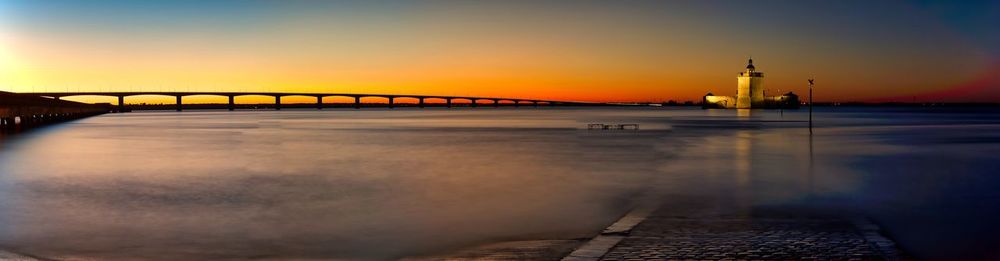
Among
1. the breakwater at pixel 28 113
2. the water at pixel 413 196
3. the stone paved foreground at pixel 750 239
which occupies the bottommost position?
the water at pixel 413 196

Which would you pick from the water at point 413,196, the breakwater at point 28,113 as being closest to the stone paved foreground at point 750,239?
the water at point 413,196

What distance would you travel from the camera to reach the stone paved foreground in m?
11.7

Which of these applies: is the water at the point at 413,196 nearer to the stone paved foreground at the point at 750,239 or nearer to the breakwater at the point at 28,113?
the stone paved foreground at the point at 750,239

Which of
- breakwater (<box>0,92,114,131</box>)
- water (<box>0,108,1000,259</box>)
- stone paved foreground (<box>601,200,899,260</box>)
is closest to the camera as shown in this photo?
stone paved foreground (<box>601,200,899,260</box>)

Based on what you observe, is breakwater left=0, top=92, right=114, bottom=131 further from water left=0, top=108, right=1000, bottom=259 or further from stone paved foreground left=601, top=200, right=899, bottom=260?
stone paved foreground left=601, top=200, right=899, bottom=260

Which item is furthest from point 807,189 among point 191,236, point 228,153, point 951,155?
point 228,153

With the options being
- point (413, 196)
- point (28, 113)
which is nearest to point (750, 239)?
point (413, 196)

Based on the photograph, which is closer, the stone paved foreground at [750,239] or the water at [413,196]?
the stone paved foreground at [750,239]

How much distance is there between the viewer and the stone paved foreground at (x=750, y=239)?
1168 centimetres

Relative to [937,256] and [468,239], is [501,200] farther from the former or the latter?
[937,256]

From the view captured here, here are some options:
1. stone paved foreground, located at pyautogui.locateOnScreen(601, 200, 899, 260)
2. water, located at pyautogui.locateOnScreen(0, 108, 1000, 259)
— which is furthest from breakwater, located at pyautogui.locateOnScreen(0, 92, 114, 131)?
stone paved foreground, located at pyautogui.locateOnScreen(601, 200, 899, 260)

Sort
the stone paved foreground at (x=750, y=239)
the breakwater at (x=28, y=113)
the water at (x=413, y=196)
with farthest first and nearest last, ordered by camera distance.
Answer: the breakwater at (x=28, y=113), the water at (x=413, y=196), the stone paved foreground at (x=750, y=239)

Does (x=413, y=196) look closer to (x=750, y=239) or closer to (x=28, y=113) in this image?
(x=750, y=239)

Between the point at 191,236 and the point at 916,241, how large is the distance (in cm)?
1200
